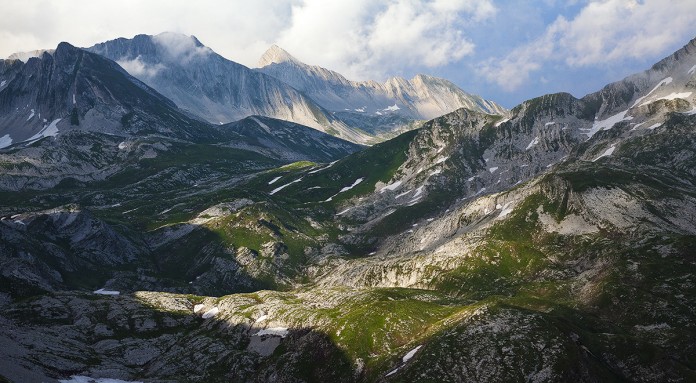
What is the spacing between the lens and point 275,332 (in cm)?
12925

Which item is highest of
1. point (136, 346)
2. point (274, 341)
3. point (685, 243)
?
point (136, 346)

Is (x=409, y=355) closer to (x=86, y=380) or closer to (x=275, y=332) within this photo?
(x=275, y=332)

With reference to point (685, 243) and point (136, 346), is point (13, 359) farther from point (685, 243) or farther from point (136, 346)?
point (685, 243)

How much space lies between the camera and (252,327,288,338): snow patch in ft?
419

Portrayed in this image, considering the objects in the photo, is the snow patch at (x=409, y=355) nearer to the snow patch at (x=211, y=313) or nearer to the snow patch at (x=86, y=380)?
the snow patch at (x=86, y=380)

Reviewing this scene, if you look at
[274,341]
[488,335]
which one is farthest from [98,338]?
[488,335]

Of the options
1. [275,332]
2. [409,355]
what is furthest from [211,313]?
[409,355]

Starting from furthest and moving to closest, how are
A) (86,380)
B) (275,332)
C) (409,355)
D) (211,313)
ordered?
(211,313), (275,332), (409,355), (86,380)

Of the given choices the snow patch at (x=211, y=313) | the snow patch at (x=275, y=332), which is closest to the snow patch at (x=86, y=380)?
the snow patch at (x=275, y=332)

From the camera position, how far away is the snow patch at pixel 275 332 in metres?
128

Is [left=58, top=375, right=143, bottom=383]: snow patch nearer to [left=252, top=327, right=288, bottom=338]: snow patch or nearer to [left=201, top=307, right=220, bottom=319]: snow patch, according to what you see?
[left=252, top=327, right=288, bottom=338]: snow patch

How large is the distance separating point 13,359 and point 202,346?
46852mm

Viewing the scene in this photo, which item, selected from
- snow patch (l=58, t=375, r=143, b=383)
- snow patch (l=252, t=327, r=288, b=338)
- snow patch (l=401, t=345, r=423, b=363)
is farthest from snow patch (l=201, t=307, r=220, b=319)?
snow patch (l=401, t=345, r=423, b=363)

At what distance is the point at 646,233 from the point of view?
180m
